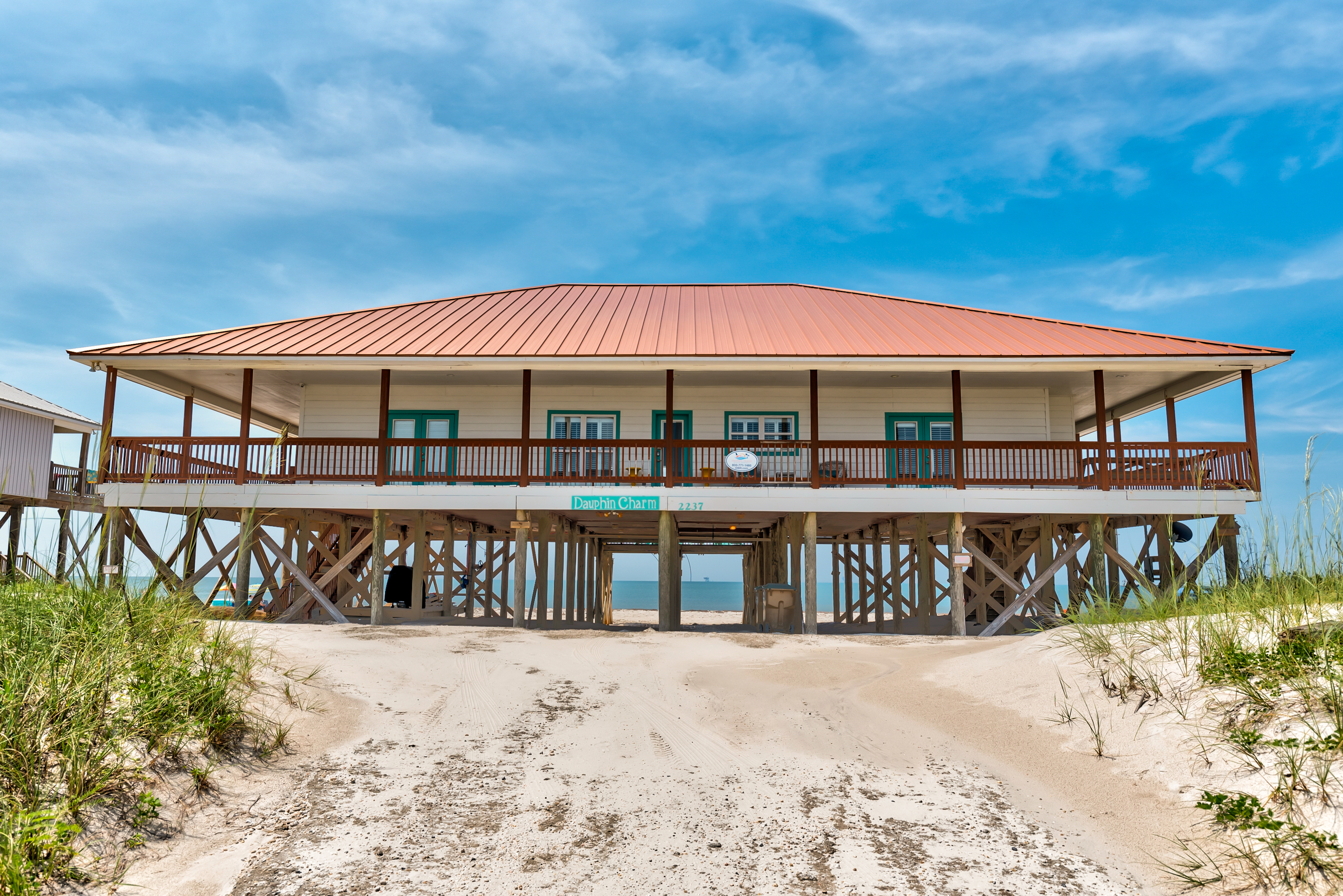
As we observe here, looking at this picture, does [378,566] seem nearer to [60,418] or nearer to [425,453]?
[425,453]

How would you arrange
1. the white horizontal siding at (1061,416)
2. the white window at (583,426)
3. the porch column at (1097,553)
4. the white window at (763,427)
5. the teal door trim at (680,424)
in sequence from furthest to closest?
the white horizontal siding at (1061,416) → the white window at (583,426) → the white window at (763,427) → the teal door trim at (680,424) → the porch column at (1097,553)

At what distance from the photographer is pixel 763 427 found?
67.2 ft

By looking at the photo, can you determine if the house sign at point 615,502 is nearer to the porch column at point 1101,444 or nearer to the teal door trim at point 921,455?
the teal door trim at point 921,455

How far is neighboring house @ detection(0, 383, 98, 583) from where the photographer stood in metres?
27.4

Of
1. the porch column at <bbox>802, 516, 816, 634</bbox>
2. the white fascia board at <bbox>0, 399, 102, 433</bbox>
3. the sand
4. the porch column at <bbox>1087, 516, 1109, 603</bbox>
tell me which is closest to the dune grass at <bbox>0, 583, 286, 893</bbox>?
the sand

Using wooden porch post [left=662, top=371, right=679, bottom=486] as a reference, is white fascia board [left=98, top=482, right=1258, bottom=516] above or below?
below

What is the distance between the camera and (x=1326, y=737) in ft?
17.9

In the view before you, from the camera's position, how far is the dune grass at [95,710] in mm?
5094

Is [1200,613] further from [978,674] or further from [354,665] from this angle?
[354,665]

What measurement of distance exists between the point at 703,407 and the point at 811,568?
5.00m

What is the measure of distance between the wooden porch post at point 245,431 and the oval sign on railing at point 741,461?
372 inches

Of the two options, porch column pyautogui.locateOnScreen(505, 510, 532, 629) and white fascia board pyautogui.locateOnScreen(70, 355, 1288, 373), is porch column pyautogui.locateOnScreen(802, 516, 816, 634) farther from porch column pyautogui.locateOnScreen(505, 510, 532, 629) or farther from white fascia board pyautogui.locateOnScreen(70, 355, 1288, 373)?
porch column pyautogui.locateOnScreen(505, 510, 532, 629)

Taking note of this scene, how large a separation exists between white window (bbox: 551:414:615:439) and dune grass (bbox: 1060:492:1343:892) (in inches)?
513

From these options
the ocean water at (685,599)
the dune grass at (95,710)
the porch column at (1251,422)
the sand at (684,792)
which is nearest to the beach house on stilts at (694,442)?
the porch column at (1251,422)
